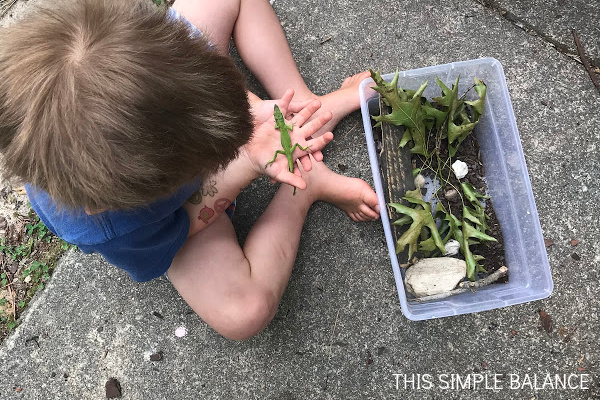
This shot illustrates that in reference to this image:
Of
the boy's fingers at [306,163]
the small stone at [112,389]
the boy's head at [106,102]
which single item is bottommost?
the small stone at [112,389]

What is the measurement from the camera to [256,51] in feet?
6.28

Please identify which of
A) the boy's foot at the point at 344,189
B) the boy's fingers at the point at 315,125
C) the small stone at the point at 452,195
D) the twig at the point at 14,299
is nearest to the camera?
the boy's fingers at the point at 315,125

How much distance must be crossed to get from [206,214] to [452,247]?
90cm

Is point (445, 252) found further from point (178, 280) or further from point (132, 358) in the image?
point (132, 358)

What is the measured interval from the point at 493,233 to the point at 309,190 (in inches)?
28.2

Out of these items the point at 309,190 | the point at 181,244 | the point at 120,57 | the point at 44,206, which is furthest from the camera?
the point at 309,190

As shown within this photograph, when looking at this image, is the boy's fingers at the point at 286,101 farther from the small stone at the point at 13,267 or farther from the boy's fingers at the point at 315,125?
the small stone at the point at 13,267

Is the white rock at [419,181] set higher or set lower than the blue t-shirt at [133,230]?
lower

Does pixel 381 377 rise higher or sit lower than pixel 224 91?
lower

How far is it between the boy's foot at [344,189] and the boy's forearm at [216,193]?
0.97 feet

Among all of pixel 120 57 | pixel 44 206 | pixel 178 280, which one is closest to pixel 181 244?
pixel 178 280

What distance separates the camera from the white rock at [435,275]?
159 cm

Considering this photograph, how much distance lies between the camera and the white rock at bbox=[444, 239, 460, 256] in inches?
64.2

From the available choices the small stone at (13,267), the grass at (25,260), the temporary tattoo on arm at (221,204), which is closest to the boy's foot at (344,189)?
the temporary tattoo on arm at (221,204)
